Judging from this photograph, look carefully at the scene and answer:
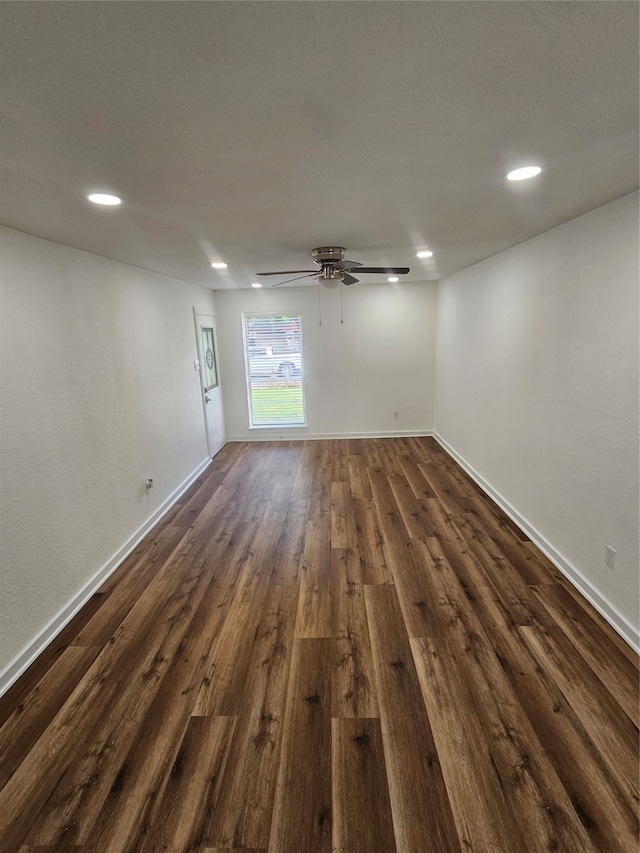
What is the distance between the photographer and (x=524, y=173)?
5.46 feet

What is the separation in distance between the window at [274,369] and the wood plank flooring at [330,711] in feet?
11.1

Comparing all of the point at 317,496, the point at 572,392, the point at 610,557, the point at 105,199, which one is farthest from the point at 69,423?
the point at 610,557

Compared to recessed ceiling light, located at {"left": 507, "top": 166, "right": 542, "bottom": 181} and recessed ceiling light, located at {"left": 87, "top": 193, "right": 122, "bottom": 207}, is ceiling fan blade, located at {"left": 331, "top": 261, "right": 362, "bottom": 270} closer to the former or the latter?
recessed ceiling light, located at {"left": 507, "top": 166, "right": 542, "bottom": 181}

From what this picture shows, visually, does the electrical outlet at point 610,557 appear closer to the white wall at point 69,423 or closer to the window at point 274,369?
the white wall at point 69,423

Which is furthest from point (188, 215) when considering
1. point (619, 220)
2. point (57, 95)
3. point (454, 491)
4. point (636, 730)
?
point (454, 491)

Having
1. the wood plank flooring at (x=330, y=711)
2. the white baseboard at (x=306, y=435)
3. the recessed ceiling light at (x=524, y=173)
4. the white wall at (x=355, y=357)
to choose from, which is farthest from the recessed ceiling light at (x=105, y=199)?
the white baseboard at (x=306, y=435)

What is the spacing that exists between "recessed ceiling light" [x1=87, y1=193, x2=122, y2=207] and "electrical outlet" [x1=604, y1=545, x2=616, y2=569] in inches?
125

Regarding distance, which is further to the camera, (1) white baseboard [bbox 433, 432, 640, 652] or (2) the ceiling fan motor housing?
(2) the ceiling fan motor housing

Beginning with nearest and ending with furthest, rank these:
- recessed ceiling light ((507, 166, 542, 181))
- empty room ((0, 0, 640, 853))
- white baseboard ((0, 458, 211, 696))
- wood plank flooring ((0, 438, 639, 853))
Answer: empty room ((0, 0, 640, 853)), wood plank flooring ((0, 438, 639, 853)), recessed ceiling light ((507, 166, 542, 181)), white baseboard ((0, 458, 211, 696))

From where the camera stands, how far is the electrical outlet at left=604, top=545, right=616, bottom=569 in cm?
231

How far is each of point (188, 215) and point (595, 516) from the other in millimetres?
2922

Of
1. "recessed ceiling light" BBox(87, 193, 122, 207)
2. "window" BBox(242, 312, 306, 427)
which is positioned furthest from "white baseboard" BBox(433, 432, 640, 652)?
"recessed ceiling light" BBox(87, 193, 122, 207)

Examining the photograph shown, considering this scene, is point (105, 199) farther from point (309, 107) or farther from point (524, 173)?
point (524, 173)

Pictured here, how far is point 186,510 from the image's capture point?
13.4 ft
